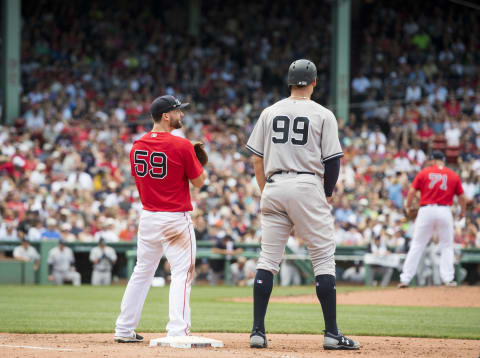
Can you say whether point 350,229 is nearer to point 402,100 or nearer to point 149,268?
point 402,100

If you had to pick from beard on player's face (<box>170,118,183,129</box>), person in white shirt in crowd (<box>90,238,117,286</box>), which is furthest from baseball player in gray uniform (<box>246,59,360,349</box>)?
person in white shirt in crowd (<box>90,238,117,286</box>)

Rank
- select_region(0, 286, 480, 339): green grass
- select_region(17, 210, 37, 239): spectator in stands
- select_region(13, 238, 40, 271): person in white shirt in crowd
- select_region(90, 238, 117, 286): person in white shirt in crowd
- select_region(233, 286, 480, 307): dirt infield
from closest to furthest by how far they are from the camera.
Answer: select_region(0, 286, 480, 339): green grass < select_region(233, 286, 480, 307): dirt infield < select_region(13, 238, 40, 271): person in white shirt in crowd < select_region(90, 238, 117, 286): person in white shirt in crowd < select_region(17, 210, 37, 239): spectator in stands

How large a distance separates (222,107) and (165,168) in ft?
62.2

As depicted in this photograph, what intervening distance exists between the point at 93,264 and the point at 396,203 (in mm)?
7165

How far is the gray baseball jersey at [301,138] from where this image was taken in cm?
641

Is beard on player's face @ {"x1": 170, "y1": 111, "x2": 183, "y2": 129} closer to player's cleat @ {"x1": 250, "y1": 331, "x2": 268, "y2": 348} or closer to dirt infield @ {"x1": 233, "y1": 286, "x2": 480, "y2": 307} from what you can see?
player's cleat @ {"x1": 250, "y1": 331, "x2": 268, "y2": 348}

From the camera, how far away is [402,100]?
82.1ft

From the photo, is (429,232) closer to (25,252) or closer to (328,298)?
(328,298)

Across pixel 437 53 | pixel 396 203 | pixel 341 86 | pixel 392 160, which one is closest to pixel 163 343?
pixel 396 203

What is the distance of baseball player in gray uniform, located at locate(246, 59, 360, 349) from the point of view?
6.39 m

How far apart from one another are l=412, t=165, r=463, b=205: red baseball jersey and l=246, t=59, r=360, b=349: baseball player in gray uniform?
660 cm

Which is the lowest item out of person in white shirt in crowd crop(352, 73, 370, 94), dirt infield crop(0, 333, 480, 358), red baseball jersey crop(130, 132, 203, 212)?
dirt infield crop(0, 333, 480, 358)

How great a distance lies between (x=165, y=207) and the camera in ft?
22.0

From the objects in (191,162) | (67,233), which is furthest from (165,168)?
(67,233)
